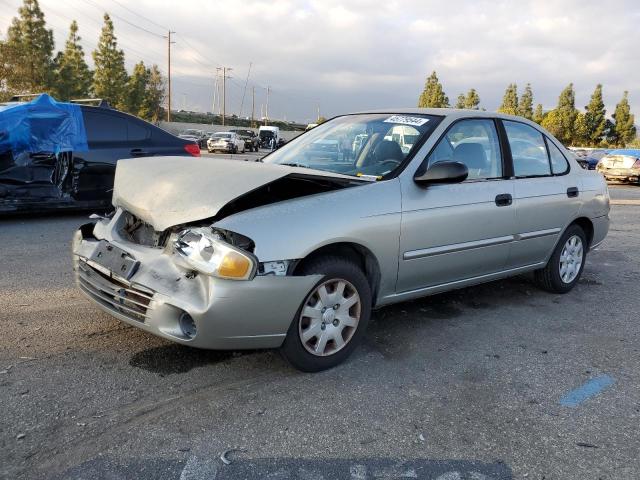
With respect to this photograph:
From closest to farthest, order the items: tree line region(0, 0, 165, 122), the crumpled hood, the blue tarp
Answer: the crumpled hood → the blue tarp → tree line region(0, 0, 165, 122)

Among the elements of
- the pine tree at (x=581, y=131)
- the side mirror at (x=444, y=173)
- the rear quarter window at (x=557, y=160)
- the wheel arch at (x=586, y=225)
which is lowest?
the wheel arch at (x=586, y=225)

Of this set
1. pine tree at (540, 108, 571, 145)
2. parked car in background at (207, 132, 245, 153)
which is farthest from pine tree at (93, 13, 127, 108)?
pine tree at (540, 108, 571, 145)

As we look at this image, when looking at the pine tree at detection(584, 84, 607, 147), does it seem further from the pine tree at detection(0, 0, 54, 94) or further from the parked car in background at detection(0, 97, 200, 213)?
the parked car in background at detection(0, 97, 200, 213)

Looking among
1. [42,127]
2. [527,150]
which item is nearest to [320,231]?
[527,150]

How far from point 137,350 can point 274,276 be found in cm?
114

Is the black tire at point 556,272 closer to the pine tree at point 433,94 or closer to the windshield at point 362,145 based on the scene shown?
the windshield at point 362,145

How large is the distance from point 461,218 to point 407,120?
35.1 inches

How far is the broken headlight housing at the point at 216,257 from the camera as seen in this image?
2773 millimetres

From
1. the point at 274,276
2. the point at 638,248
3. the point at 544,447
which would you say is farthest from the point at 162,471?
the point at 638,248

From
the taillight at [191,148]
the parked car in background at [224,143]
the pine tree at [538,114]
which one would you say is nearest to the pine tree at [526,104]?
the pine tree at [538,114]

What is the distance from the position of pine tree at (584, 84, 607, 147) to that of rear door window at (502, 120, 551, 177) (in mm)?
55522

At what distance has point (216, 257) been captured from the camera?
281cm

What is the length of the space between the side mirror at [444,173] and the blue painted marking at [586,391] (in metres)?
1.47

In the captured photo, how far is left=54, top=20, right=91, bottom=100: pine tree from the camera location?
132 feet
